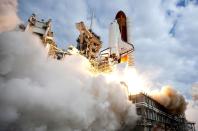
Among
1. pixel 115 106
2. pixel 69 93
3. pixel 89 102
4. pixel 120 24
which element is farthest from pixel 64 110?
pixel 120 24

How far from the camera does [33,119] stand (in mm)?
21031

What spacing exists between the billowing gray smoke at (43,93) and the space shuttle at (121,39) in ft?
42.8

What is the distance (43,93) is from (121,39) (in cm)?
2397

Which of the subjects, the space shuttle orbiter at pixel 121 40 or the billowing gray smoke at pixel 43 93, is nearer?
the billowing gray smoke at pixel 43 93

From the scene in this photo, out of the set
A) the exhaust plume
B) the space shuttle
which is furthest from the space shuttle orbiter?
the exhaust plume

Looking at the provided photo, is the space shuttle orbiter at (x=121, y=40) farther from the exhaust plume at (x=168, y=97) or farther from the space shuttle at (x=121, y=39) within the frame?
Result: the exhaust plume at (x=168, y=97)

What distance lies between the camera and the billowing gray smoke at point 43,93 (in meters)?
20.1

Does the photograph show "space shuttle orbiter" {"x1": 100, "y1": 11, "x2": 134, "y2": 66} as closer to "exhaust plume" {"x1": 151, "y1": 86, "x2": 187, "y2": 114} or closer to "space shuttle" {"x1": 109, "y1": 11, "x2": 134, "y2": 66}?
"space shuttle" {"x1": 109, "y1": 11, "x2": 134, "y2": 66}

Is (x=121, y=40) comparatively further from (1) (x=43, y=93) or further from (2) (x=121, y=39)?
(1) (x=43, y=93)

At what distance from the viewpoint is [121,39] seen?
4188 cm

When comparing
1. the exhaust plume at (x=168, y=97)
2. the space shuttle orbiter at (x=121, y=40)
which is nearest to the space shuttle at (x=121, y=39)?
the space shuttle orbiter at (x=121, y=40)

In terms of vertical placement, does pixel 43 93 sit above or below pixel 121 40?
below

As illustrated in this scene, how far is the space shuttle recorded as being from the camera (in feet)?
134

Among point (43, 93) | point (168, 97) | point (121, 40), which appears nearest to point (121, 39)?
point (121, 40)
